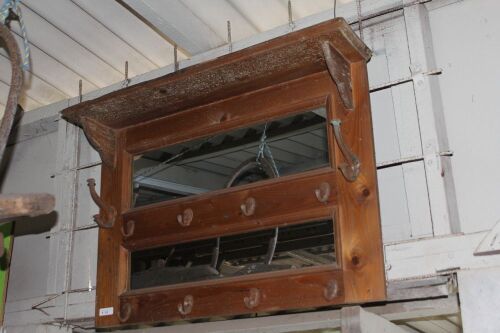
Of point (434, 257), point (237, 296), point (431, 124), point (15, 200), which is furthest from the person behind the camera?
point (237, 296)

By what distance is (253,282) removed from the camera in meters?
1.81

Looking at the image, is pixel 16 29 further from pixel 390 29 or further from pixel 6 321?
pixel 390 29

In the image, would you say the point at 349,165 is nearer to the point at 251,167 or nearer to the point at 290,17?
the point at 251,167

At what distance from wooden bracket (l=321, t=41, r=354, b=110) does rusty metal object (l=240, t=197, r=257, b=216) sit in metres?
0.39

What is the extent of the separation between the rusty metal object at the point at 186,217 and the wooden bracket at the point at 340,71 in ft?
1.96

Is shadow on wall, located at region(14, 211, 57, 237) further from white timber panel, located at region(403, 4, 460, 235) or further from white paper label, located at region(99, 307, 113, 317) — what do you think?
white timber panel, located at region(403, 4, 460, 235)

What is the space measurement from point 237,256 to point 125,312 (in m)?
0.42

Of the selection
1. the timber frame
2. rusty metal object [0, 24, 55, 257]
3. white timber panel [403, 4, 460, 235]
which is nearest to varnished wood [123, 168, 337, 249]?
the timber frame

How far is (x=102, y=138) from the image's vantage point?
221 cm

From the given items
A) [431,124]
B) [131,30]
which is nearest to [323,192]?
[431,124]

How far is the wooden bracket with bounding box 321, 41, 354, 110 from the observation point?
170 centimetres

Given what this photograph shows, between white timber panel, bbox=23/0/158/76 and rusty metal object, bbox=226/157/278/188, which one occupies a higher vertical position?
white timber panel, bbox=23/0/158/76

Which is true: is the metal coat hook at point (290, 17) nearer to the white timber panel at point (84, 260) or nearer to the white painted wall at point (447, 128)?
the white painted wall at point (447, 128)

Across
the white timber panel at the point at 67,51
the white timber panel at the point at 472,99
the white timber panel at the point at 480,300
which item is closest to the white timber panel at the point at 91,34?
the white timber panel at the point at 67,51
